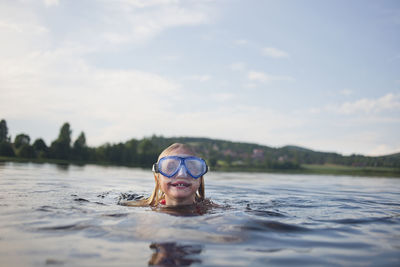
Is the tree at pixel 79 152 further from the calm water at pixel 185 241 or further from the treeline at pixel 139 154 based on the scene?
the calm water at pixel 185 241

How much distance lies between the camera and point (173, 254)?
2600 mm

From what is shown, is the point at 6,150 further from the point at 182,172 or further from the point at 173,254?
the point at 173,254

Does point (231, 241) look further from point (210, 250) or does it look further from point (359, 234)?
point (359, 234)

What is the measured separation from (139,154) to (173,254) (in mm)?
87999

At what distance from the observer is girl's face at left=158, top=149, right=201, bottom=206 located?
510 centimetres

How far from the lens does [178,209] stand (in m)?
4.88

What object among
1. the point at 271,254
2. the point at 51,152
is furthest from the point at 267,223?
the point at 51,152

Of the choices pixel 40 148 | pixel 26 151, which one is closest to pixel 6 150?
pixel 26 151

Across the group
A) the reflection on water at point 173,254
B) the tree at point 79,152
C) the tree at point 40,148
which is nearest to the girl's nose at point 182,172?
the reflection on water at point 173,254

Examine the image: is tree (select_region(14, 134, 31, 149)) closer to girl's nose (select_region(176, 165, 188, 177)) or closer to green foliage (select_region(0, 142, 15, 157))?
green foliage (select_region(0, 142, 15, 157))

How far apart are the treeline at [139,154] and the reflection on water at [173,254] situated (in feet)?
191

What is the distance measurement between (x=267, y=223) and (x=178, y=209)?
1.46 meters

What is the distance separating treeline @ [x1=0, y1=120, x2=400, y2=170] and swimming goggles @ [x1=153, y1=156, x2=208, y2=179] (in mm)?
56240

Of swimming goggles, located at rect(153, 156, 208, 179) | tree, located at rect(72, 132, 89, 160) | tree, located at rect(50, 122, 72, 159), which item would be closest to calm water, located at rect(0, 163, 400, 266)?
swimming goggles, located at rect(153, 156, 208, 179)
